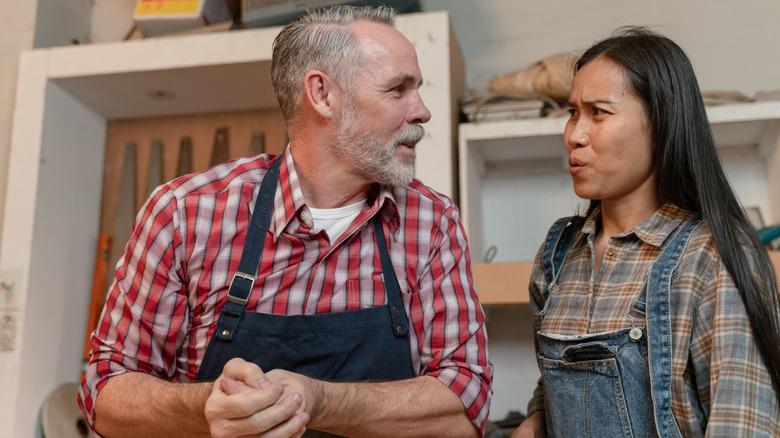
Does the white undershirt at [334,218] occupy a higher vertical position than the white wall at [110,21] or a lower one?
lower

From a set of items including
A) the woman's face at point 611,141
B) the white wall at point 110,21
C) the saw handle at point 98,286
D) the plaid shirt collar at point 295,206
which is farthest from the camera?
the white wall at point 110,21

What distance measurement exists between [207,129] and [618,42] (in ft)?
4.66

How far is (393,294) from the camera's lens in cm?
115

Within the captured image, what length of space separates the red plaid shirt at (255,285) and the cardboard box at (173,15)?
91 cm

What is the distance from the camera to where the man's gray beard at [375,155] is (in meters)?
1.17

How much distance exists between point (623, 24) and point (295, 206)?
127cm

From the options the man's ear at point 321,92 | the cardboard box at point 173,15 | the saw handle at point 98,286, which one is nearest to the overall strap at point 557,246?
the man's ear at point 321,92

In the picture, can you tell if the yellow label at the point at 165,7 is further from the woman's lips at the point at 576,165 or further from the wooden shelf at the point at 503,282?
the woman's lips at the point at 576,165

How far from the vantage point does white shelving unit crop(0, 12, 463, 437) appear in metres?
1.79

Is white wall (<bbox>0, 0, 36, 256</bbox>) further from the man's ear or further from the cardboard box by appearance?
the man's ear

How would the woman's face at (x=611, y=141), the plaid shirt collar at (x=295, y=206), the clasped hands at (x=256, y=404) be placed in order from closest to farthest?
the clasped hands at (x=256, y=404)
the woman's face at (x=611, y=141)
the plaid shirt collar at (x=295, y=206)

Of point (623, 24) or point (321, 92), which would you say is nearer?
point (321, 92)

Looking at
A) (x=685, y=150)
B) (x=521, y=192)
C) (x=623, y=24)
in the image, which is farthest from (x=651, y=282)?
(x=623, y=24)

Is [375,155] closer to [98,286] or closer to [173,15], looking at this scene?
[173,15]
